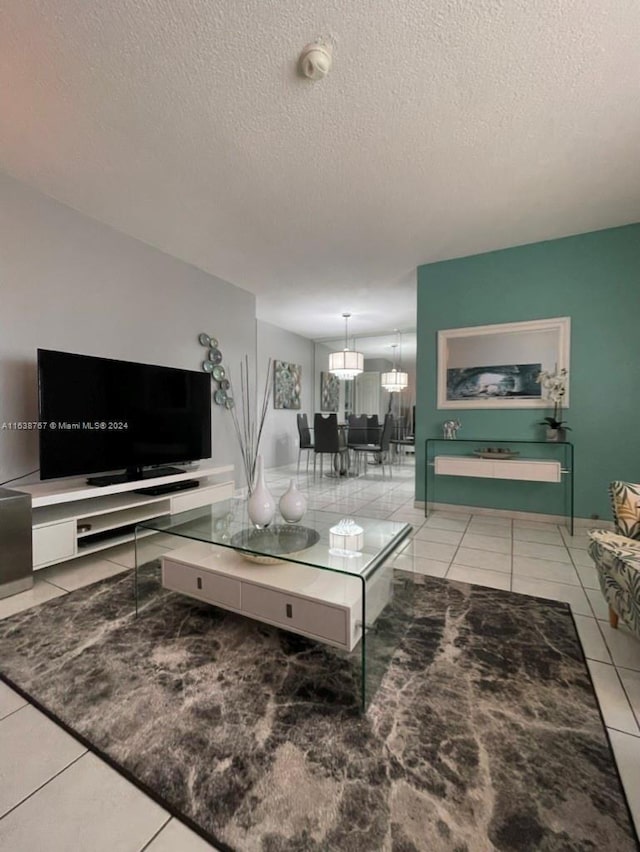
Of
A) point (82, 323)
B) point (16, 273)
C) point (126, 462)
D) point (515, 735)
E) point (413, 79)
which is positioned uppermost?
point (413, 79)

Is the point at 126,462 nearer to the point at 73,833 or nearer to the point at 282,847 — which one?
the point at 73,833

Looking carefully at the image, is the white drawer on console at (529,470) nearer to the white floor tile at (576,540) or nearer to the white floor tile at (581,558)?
the white floor tile at (576,540)

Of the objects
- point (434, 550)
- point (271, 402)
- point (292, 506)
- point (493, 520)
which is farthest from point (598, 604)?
point (271, 402)

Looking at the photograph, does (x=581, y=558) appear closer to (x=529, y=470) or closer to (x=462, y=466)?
(x=529, y=470)

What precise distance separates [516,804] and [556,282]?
3722 millimetres

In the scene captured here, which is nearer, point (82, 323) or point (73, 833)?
point (73, 833)

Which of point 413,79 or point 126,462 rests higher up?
point 413,79

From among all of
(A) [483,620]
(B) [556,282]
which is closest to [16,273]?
(A) [483,620]

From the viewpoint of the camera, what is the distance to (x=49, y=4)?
4.58 feet

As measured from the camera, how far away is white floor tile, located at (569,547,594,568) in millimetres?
2457

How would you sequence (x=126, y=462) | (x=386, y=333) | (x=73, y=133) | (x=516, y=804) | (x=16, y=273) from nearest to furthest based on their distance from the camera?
(x=516, y=804)
(x=73, y=133)
(x=16, y=273)
(x=126, y=462)
(x=386, y=333)

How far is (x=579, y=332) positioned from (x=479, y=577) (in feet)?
8.12

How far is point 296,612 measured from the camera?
1403mm

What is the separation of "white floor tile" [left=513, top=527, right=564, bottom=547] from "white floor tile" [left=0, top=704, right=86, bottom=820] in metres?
3.04
